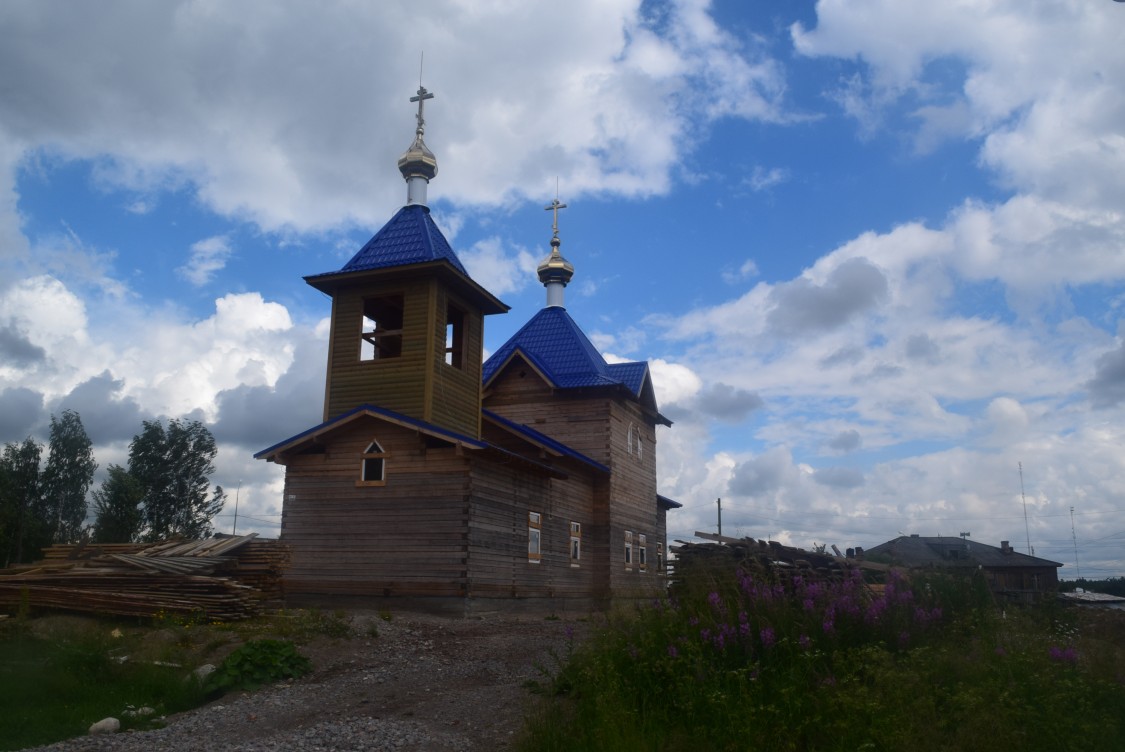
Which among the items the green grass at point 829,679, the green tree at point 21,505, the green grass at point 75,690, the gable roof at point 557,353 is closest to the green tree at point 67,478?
the green tree at point 21,505

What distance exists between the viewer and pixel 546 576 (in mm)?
22375

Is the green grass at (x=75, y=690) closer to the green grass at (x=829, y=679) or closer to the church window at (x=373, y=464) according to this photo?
the green grass at (x=829, y=679)

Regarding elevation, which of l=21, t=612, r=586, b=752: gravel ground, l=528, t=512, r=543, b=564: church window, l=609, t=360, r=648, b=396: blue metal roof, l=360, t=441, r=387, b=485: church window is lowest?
l=21, t=612, r=586, b=752: gravel ground

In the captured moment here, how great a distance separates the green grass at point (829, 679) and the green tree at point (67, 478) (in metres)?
43.7

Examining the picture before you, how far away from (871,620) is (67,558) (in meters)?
17.3

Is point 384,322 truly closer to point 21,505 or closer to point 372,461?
point 372,461

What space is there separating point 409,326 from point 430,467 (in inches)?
144

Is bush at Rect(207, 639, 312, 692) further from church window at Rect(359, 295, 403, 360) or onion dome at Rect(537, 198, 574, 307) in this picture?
onion dome at Rect(537, 198, 574, 307)

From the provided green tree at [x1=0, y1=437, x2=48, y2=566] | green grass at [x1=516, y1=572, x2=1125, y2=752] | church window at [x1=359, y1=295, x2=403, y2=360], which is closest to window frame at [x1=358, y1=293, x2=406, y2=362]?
church window at [x1=359, y1=295, x2=403, y2=360]

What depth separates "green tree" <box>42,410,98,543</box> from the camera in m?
45.2

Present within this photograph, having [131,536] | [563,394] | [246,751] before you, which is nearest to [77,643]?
[246,751]

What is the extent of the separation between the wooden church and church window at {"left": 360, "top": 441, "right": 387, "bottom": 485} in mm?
31

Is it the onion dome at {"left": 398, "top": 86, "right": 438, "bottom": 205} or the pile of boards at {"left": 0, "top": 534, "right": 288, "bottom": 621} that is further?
the onion dome at {"left": 398, "top": 86, "right": 438, "bottom": 205}

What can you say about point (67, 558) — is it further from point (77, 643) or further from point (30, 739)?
point (30, 739)
